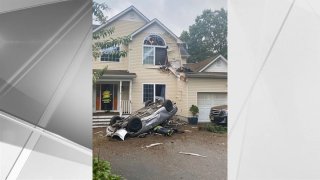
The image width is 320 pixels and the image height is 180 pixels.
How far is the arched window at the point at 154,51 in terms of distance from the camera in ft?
6.53

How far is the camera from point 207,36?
2.03 m

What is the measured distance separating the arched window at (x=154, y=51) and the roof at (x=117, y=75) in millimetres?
157

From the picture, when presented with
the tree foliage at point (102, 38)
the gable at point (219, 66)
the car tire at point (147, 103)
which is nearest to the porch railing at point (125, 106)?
the car tire at point (147, 103)

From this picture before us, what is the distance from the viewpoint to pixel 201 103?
6.69 ft

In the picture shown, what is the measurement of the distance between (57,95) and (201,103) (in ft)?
3.46

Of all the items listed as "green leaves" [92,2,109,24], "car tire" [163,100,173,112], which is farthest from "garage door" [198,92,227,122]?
"green leaves" [92,2,109,24]

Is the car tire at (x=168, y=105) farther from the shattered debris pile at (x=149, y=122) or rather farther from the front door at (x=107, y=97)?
the front door at (x=107, y=97)

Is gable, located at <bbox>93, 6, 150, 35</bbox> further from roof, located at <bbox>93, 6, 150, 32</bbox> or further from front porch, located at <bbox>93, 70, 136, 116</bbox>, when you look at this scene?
front porch, located at <bbox>93, 70, 136, 116</bbox>

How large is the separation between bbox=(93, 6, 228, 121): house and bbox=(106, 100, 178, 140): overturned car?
47mm

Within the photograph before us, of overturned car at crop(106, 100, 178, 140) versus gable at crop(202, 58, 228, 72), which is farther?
gable at crop(202, 58, 228, 72)

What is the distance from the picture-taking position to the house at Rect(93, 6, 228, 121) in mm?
1969

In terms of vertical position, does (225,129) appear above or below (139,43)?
below
